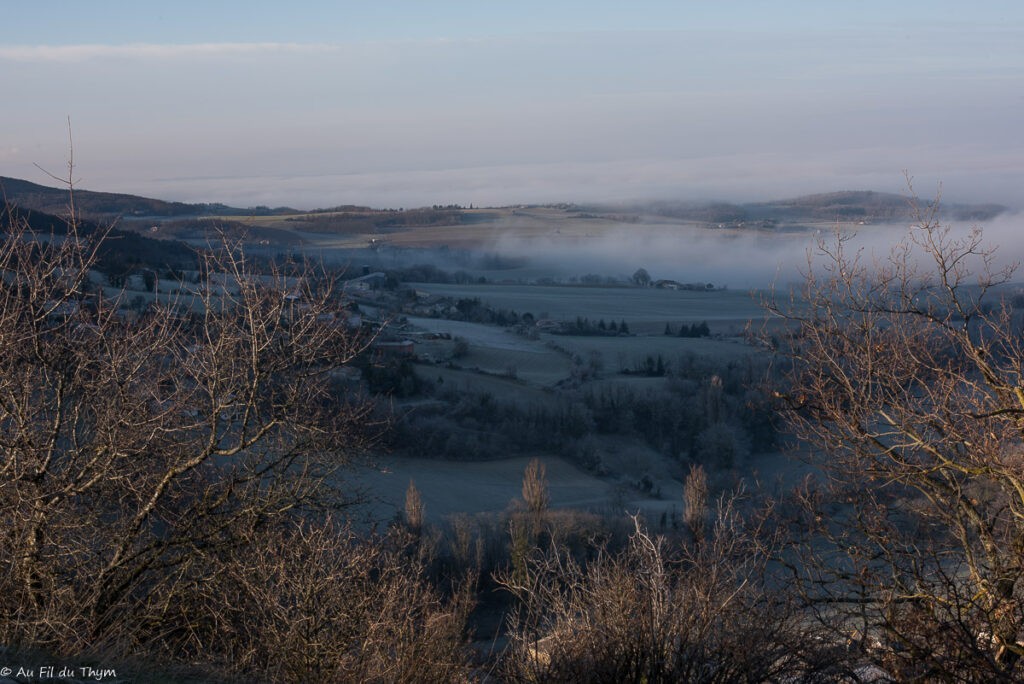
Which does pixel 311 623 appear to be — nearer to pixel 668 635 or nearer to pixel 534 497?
pixel 668 635

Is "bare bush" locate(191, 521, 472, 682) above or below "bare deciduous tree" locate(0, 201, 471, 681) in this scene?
below

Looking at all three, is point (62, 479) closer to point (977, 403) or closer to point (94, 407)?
point (94, 407)

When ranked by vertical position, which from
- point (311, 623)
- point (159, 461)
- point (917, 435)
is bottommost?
point (311, 623)

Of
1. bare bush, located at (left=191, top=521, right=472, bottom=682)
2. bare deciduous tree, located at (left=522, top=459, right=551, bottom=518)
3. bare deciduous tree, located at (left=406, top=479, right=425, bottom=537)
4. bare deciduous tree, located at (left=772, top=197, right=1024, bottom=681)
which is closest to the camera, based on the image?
bare deciduous tree, located at (left=772, top=197, right=1024, bottom=681)

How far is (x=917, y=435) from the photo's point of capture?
6.64 meters

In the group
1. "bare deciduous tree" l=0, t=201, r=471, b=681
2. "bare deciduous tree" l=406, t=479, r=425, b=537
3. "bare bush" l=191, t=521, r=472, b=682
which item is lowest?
"bare deciduous tree" l=406, t=479, r=425, b=537

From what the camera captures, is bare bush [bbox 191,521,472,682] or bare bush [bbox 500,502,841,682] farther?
bare bush [bbox 191,521,472,682]

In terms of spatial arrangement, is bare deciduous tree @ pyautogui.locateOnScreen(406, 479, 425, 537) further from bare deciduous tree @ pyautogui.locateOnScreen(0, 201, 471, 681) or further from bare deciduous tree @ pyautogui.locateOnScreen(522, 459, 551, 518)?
bare deciduous tree @ pyautogui.locateOnScreen(0, 201, 471, 681)

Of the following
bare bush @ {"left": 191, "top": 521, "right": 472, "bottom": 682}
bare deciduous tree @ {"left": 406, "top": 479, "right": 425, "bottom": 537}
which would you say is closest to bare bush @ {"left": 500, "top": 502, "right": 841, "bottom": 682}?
bare bush @ {"left": 191, "top": 521, "right": 472, "bottom": 682}

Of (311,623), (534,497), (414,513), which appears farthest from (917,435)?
(534,497)

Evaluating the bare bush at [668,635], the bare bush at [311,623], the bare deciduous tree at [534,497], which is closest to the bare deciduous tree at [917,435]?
the bare bush at [668,635]

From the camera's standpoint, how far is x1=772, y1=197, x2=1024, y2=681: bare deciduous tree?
5957 millimetres

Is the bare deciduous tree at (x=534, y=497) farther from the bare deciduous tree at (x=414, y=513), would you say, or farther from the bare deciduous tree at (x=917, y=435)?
the bare deciduous tree at (x=917, y=435)

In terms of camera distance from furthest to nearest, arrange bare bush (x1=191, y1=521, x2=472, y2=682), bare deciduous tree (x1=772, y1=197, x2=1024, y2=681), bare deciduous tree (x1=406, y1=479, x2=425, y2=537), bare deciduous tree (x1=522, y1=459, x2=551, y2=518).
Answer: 1. bare deciduous tree (x1=522, y1=459, x2=551, y2=518)
2. bare deciduous tree (x1=406, y1=479, x2=425, y2=537)
3. bare bush (x1=191, y1=521, x2=472, y2=682)
4. bare deciduous tree (x1=772, y1=197, x2=1024, y2=681)
